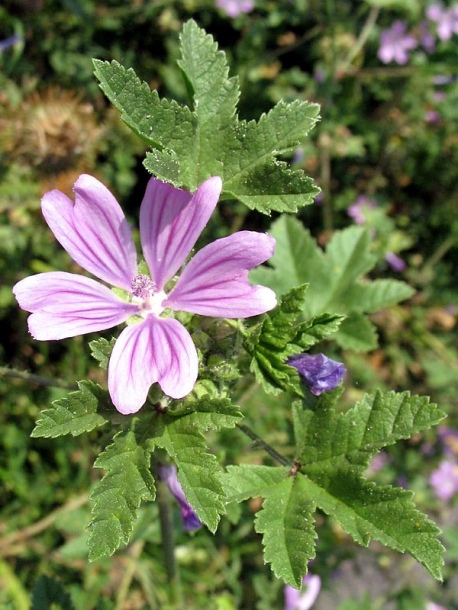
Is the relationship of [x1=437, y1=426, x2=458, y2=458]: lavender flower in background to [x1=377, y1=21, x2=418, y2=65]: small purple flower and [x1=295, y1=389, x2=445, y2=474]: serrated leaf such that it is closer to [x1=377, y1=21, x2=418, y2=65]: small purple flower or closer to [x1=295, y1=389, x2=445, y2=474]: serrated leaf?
[x1=377, y1=21, x2=418, y2=65]: small purple flower

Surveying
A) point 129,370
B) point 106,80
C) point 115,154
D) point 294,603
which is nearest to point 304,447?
point 129,370

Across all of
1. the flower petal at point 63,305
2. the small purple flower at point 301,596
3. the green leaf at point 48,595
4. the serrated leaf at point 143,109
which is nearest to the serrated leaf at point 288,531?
the flower petal at point 63,305

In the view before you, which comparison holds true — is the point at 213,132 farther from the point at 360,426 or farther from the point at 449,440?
the point at 449,440

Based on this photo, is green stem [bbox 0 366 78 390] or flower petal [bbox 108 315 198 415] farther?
green stem [bbox 0 366 78 390]

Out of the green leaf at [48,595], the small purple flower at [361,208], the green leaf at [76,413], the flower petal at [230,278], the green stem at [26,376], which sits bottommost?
the small purple flower at [361,208]

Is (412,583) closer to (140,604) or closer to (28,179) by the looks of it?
(140,604)

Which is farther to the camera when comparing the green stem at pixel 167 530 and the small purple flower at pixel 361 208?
the small purple flower at pixel 361 208

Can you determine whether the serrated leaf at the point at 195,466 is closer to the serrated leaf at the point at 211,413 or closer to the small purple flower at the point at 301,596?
the serrated leaf at the point at 211,413

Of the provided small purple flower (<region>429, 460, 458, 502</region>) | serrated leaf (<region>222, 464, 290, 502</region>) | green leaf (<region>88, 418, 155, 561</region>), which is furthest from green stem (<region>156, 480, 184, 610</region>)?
small purple flower (<region>429, 460, 458, 502</region>)
